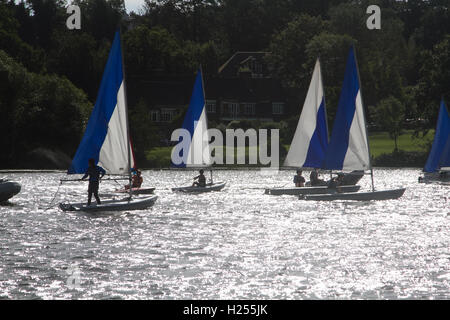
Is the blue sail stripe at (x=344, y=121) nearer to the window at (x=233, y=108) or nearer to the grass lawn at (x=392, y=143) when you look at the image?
the grass lawn at (x=392, y=143)

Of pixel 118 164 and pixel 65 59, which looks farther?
pixel 65 59

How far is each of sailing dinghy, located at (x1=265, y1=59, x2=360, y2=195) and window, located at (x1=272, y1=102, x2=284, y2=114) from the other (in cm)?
8290

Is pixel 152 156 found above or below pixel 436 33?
below

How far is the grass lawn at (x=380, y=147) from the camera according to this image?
98500 millimetres

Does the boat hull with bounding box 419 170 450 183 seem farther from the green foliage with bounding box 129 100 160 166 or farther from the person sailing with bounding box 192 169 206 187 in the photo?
the green foliage with bounding box 129 100 160 166

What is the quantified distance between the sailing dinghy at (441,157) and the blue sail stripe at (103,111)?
110ft

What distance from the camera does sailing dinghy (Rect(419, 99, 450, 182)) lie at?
67.8 meters

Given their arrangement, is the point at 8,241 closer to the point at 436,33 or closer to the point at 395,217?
the point at 395,217

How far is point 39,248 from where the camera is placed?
2870 centimetres

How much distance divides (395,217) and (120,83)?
1299cm

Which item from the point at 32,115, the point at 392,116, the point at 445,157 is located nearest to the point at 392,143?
the point at 392,116

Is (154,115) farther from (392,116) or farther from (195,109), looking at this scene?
(195,109)
